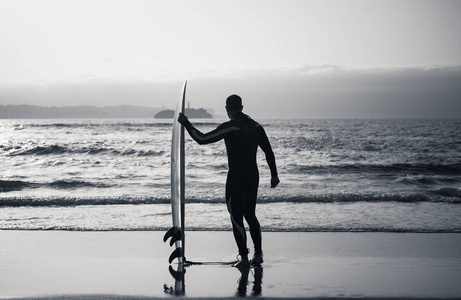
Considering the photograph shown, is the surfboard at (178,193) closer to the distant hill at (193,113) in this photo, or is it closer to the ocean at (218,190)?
the ocean at (218,190)

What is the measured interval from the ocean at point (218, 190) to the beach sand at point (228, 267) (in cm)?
76

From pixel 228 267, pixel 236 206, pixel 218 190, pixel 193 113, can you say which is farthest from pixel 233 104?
pixel 193 113

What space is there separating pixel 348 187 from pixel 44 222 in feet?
31.2

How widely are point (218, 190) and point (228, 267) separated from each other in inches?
331

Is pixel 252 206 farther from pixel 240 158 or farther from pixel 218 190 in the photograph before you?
pixel 218 190

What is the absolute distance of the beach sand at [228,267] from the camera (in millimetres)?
4043

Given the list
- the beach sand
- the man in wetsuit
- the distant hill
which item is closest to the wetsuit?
the man in wetsuit

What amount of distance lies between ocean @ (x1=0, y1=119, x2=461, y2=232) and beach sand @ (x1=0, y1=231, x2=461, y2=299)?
0.76 meters

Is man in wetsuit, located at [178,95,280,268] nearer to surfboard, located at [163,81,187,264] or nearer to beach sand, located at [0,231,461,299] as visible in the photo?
surfboard, located at [163,81,187,264]

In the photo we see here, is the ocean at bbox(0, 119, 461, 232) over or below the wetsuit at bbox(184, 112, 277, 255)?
below

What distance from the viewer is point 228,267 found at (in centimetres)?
489

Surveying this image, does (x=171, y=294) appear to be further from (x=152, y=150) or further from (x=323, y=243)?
(x=152, y=150)

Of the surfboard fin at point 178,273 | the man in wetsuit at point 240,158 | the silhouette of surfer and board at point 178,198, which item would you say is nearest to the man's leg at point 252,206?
the man in wetsuit at point 240,158

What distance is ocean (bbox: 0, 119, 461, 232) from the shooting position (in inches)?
308
